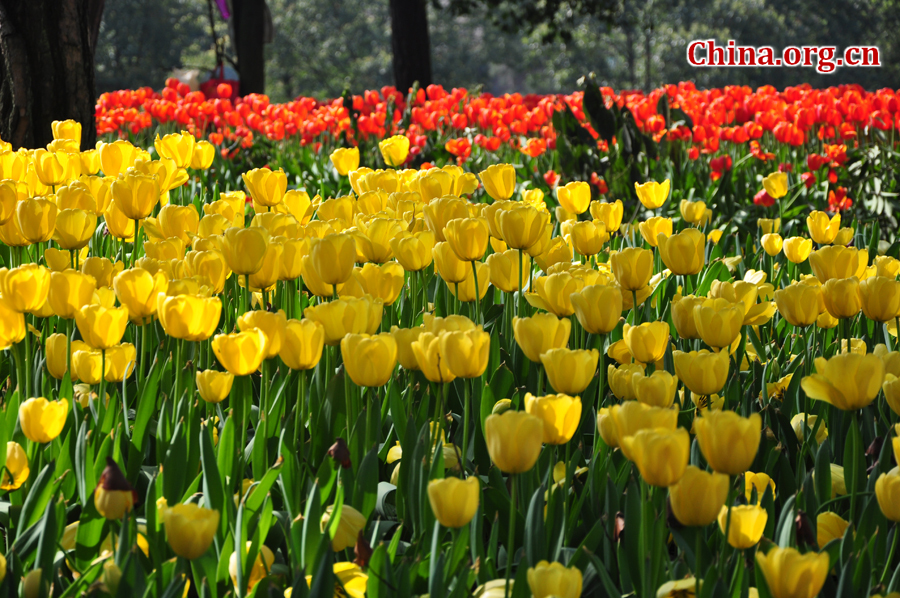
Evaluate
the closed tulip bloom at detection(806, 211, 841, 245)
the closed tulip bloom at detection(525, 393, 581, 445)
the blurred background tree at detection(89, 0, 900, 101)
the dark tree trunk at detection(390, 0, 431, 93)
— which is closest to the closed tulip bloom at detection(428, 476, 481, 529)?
the closed tulip bloom at detection(525, 393, 581, 445)

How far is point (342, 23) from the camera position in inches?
1873

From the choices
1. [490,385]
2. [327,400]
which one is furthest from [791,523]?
[327,400]

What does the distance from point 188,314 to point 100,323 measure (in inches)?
5.6

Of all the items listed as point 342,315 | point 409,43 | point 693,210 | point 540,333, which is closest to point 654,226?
point 693,210

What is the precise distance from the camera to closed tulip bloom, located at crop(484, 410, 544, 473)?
1.01 metres

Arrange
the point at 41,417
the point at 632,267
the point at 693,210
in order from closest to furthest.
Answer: the point at 41,417
the point at 632,267
the point at 693,210

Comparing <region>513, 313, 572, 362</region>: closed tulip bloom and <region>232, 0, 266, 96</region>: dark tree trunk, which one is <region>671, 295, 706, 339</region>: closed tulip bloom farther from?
<region>232, 0, 266, 96</region>: dark tree trunk

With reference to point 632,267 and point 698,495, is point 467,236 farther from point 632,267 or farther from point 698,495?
point 698,495

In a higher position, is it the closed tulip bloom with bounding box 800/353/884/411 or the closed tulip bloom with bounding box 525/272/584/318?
the closed tulip bloom with bounding box 525/272/584/318

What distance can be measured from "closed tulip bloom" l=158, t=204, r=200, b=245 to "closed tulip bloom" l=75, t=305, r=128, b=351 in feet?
2.17

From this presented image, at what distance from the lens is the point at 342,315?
1.40 m

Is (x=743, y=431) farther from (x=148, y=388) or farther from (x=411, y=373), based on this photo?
(x=148, y=388)

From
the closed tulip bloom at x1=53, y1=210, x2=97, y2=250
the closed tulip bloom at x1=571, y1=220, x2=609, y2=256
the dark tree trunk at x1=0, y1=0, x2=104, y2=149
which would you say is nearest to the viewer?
the closed tulip bloom at x1=53, y1=210, x2=97, y2=250

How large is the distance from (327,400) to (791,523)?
0.77m
